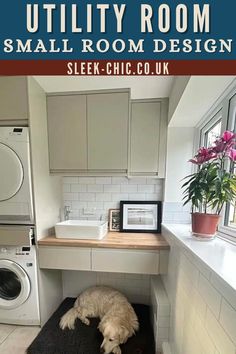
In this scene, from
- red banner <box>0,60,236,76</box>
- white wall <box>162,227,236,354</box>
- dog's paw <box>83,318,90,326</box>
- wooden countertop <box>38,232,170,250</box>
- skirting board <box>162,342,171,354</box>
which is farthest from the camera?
dog's paw <box>83,318,90,326</box>

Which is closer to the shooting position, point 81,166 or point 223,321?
point 223,321

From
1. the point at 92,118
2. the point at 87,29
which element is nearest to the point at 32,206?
the point at 92,118

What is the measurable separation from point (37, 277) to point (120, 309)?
Result: 0.77m

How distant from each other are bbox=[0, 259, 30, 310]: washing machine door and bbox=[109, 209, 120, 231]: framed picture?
89 cm

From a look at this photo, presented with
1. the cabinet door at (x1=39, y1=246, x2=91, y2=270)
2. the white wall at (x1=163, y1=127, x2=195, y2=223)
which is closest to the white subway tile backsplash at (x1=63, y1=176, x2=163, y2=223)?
the white wall at (x1=163, y1=127, x2=195, y2=223)

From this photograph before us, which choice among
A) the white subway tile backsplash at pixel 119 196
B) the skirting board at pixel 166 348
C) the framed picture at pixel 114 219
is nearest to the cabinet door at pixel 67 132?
the white subway tile backsplash at pixel 119 196

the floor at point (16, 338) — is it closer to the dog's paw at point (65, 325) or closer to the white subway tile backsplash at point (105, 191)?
the dog's paw at point (65, 325)

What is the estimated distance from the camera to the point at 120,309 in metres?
1.44

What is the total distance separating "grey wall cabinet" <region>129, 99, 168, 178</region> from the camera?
5.33ft

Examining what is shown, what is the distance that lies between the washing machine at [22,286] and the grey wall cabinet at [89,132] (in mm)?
822

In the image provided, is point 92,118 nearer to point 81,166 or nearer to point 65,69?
point 81,166

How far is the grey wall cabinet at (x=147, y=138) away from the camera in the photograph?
1.63m

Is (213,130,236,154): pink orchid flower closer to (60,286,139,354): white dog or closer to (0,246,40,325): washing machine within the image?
(60,286,139,354): white dog

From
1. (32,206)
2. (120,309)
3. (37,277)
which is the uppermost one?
(32,206)
